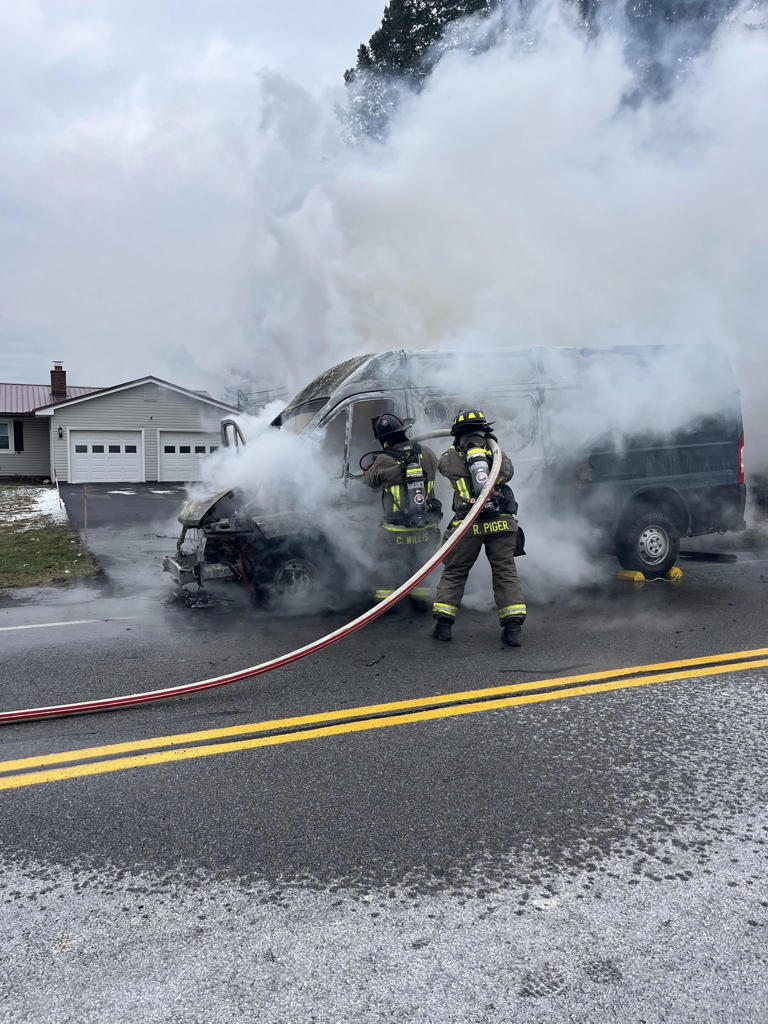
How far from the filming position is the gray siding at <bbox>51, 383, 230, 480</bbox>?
92.2ft

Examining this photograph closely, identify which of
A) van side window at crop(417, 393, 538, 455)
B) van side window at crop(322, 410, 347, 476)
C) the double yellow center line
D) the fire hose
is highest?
van side window at crop(417, 393, 538, 455)

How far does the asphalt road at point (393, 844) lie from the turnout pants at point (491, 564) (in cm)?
47

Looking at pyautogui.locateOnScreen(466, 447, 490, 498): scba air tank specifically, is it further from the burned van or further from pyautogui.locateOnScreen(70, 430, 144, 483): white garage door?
pyautogui.locateOnScreen(70, 430, 144, 483): white garage door

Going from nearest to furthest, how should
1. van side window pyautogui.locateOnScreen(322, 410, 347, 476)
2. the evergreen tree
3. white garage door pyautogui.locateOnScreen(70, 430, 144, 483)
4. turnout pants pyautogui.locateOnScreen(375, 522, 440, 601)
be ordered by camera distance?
turnout pants pyautogui.locateOnScreen(375, 522, 440, 601), van side window pyautogui.locateOnScreen(322, 410, 347, 476), the evergreen tree, white garage door pyautogui.locateOnScreen(70, 430, 144, 483)

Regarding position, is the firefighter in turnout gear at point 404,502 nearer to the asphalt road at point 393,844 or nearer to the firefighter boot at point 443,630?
the firefighter boot at point 443,630

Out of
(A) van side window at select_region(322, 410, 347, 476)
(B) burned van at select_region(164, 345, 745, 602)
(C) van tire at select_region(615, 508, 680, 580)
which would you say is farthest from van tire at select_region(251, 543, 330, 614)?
(C) van tire at select_region(615, 508, 680, 580)

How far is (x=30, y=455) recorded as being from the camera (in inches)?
1184

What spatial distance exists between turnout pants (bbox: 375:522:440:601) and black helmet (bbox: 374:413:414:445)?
27.8 inches

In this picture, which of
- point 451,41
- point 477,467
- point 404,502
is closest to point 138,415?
point 451,41

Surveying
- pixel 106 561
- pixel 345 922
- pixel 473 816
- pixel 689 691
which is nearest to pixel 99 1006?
pixel 345 922

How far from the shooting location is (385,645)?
18.5 ft

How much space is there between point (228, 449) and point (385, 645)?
2.77 meters

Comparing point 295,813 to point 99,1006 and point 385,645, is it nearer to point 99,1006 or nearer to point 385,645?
point 99,1006

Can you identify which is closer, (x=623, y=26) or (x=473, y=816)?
(x=473, y=816)
